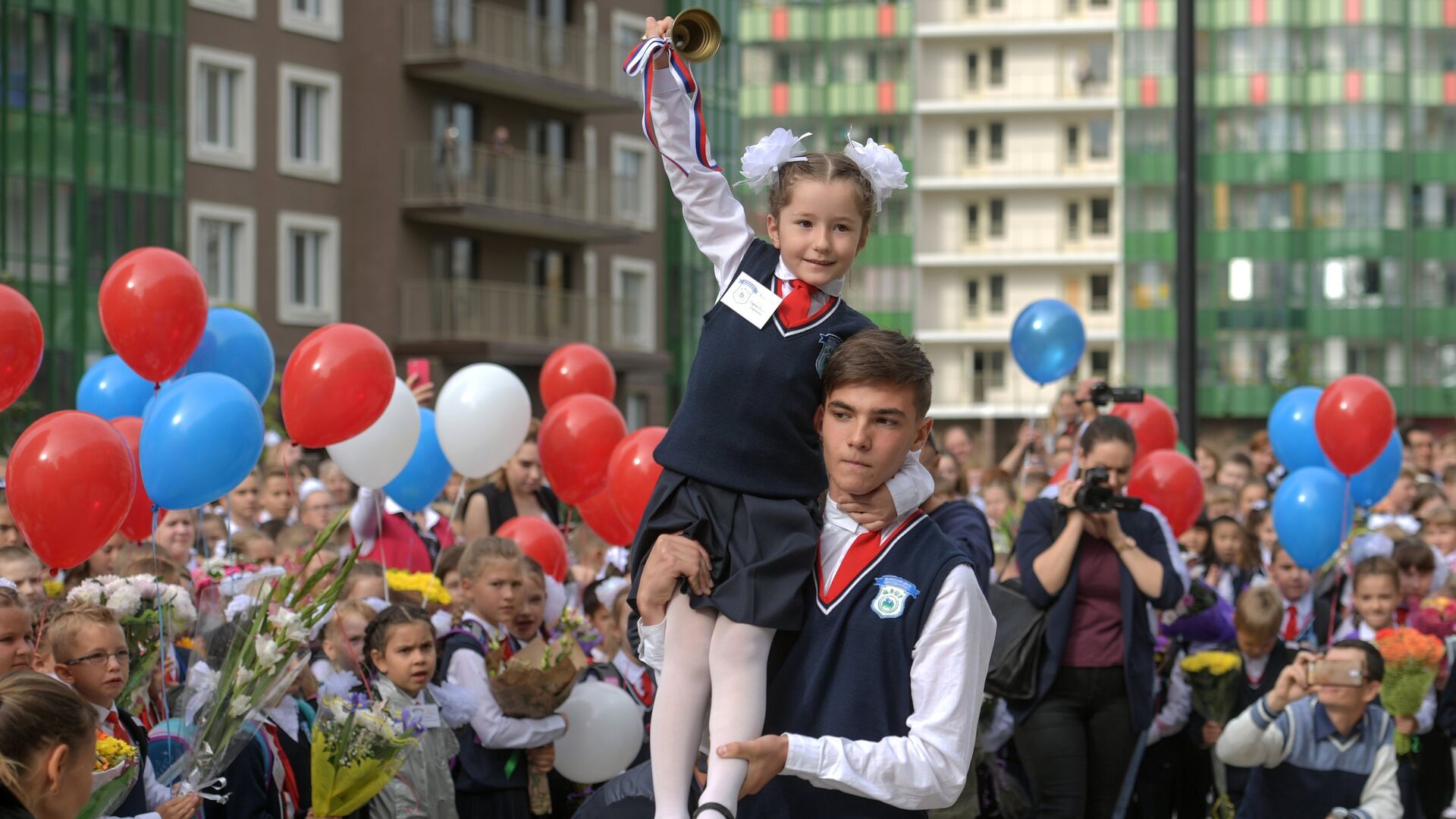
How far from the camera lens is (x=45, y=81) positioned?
98.1 ft

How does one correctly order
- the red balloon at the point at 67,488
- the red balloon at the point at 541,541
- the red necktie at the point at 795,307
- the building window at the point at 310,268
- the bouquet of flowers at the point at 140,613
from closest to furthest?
the red necktie at the point at 795,307
the bouquet of flowers at the point at 140,613
the red balloon at the point at 67,488
the red balloon at the point at 541,541
the building window at the point at 310,268

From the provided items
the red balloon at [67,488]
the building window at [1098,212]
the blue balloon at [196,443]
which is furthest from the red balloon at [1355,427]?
the building window at [1098,212]

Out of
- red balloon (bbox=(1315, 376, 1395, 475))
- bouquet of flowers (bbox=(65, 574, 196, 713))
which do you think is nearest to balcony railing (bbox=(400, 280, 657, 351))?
red balloon (bbox=(1315, 376, 1395, 475))

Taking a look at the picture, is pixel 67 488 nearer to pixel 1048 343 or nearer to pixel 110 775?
pixel 110 775

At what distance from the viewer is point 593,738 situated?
7.29m

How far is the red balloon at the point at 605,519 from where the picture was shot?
9234 millimetres

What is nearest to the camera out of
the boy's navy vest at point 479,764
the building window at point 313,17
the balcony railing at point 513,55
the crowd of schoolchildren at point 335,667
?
the crowd of schoolchildren at point 335,667

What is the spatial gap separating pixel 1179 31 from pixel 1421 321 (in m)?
52.5

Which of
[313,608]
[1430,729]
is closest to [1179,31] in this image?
[1430,729]

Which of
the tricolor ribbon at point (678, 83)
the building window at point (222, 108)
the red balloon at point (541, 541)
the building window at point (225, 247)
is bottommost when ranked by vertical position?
the red balloon at point (541, 541)

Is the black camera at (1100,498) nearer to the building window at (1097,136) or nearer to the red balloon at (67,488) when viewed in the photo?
the red balloon at (67,488)

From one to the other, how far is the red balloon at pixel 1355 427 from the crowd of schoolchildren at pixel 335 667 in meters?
4.28

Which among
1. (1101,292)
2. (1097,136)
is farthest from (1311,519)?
(1097,136)

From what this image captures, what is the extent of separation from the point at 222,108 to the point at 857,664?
30.5 m
